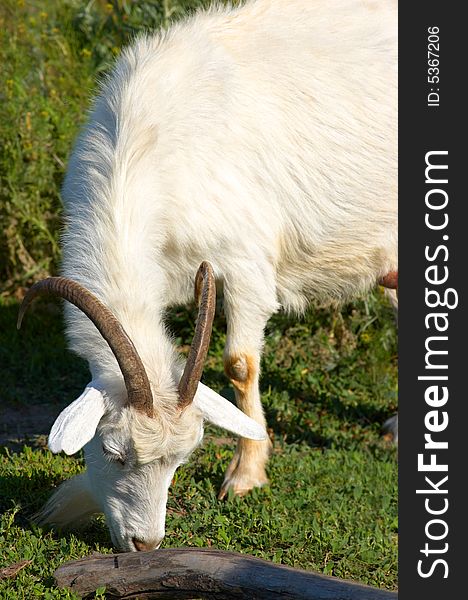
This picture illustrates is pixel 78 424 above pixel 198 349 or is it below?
below

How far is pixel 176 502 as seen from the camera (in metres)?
5.66

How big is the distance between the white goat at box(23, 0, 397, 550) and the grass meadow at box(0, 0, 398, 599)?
0.29m

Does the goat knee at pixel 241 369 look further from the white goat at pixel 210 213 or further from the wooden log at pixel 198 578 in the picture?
the wooden log at pixel 198 578

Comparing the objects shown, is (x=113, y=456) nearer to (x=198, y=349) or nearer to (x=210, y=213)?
(x=198, y=349)

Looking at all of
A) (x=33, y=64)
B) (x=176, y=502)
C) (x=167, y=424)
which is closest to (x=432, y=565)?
(x=167, y=424)

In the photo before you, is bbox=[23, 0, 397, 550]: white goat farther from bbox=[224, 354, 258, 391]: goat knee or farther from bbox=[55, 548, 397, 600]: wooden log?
bbox=[55, 548, 397, 600]: wooden log

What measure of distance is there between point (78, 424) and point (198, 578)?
83 centimetres

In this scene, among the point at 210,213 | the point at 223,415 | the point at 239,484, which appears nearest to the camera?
the point at 223,415

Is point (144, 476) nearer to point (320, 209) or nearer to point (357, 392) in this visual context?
point (320, 209)

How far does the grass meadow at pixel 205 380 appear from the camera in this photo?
5223 millimetres

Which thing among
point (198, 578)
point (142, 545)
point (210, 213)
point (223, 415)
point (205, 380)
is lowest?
point (198, 578)

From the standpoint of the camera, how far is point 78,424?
4.38 meters

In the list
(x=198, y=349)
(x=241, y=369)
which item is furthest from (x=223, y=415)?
(x=241, y=369)

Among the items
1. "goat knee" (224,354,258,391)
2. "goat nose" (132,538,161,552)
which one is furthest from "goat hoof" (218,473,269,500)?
"goat nose" (132,538,161,552)
